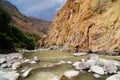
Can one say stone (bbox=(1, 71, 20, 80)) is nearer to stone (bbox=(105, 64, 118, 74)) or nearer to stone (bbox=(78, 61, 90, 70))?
stone (bbox=(78, 61, 90, 70))

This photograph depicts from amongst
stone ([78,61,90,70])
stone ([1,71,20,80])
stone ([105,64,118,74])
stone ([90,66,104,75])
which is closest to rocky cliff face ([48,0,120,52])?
stone ([78,61,90,70])

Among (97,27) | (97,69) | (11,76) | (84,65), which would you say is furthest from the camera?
(97,27)

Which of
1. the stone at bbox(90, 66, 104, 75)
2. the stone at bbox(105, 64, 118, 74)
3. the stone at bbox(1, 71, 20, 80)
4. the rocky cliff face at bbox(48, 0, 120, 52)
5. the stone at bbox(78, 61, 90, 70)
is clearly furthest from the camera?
the rocky cliff face at bbox(48, 0, 120, 52)

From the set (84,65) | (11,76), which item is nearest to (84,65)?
(84,65)

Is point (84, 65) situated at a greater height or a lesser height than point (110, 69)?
greater

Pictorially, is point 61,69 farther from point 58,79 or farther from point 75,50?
point 75,50

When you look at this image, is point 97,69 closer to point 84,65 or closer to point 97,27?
point 84,65

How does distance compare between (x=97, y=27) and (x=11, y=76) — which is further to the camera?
(x=97, y=27)

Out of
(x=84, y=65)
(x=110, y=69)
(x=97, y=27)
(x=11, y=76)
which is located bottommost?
(x=11, y=76)

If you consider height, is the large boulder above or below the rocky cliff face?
below

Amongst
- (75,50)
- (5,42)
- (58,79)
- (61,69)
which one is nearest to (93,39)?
(75,50)

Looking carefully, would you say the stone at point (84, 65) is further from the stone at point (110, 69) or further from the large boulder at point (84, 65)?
the stone at point (110, 69)

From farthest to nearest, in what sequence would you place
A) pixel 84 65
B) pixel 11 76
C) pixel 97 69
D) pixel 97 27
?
pixel 97 27
pixel 84 65
pixel 97 69
pixel 11 76

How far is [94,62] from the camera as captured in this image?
2061 centimetres
